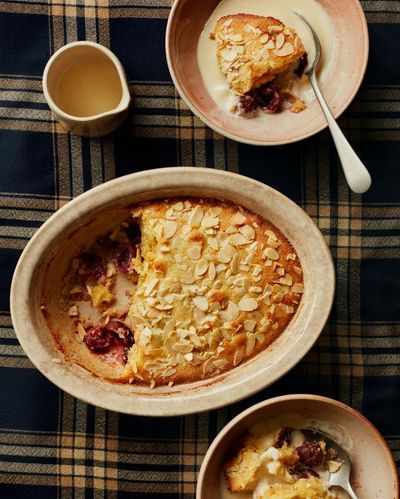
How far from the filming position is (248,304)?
5.52 ft

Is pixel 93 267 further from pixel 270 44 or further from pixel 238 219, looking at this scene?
pixel 270 44

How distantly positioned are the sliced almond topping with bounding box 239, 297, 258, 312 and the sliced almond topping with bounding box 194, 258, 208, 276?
0.38 feet

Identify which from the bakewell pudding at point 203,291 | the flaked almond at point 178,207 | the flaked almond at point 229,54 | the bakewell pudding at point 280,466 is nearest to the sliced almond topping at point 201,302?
the bakewell pudding at point 203,291

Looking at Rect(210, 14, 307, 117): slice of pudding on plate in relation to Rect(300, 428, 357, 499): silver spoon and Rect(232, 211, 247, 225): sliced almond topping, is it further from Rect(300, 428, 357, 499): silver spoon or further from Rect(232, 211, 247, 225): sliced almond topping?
Rect(300, 428, 357, 499): silver spoon

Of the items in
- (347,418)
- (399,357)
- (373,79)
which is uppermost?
(373,79)

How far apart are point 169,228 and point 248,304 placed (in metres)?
0.26

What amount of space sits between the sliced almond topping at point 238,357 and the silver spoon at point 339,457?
258 mm

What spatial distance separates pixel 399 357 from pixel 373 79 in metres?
0.74

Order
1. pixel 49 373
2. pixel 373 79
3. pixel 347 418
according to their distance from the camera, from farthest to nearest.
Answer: pixel 373 79, pixel 347 418, pixel 49 373

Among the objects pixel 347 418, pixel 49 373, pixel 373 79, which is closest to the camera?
pixel 49 373

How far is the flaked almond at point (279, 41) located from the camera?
1.74 m

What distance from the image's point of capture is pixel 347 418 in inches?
69.4

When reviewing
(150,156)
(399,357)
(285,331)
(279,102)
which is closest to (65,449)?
(285,331)

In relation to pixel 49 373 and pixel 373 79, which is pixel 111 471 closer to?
pixel 49 373
